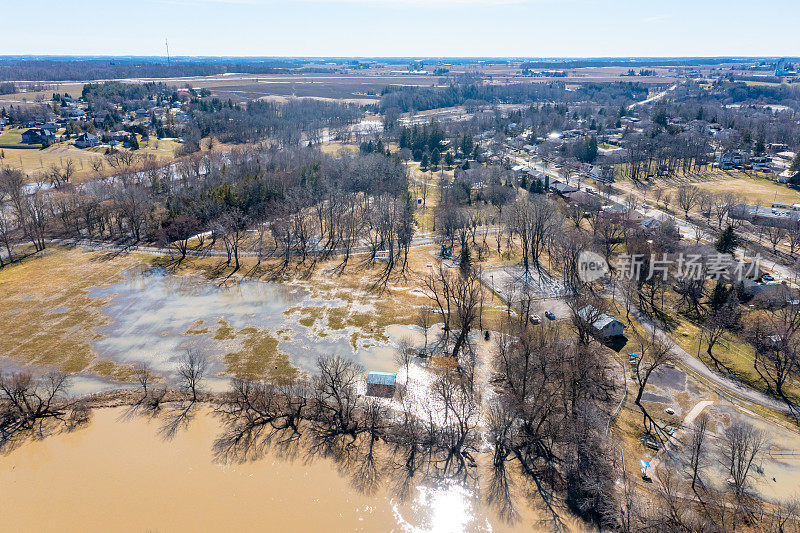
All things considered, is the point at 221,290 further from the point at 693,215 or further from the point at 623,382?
the point at 693,215

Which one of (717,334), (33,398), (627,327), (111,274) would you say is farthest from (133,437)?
(717,334)

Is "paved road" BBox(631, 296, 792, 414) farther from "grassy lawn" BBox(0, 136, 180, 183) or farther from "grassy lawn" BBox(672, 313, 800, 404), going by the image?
"grassy lawn" BBox(0, 136, 180, 183)

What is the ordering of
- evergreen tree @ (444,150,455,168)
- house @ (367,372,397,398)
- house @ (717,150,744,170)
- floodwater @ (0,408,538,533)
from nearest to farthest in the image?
1. floodwater @ (0,408,538,533)
2. house @ (367,372,397,398)
3. house @ (717,150,744,170)
4. evergreen tree @ (444,150,455,168)

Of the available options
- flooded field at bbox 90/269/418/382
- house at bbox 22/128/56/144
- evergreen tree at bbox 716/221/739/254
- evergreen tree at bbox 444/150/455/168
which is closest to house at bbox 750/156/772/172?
evergreen tree at bbox 716/221/739/254

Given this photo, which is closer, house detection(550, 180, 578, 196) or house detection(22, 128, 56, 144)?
house detection(550, 180, 578, 196)

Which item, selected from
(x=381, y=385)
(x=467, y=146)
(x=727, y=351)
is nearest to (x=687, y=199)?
(x=727, y=351)

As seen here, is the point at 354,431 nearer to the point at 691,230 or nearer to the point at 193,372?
the point at 193,372

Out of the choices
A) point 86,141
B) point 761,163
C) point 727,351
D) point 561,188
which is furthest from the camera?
point 86,141

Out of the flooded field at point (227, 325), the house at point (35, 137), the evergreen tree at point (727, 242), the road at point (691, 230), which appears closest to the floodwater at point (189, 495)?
the flooded field at point (227, 325)
